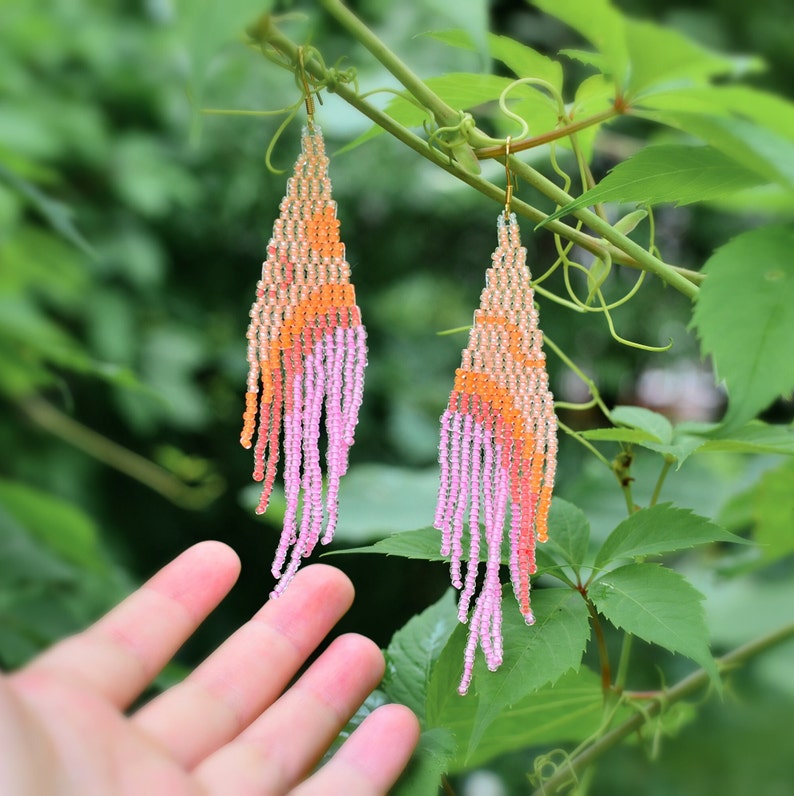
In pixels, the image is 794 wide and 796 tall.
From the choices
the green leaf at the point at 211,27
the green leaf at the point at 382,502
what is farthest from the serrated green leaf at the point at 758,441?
the green leaf at the point at 382,502

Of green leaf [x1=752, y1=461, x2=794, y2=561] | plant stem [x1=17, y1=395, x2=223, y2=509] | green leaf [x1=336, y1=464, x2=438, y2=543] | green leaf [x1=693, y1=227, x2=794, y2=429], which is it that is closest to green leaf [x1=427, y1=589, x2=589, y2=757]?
green leaf [x1=693, y1=227, x2=794, y2=429]

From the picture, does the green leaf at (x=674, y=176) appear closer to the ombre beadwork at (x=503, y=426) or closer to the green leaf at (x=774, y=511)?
the ombre beadwork at (x=503, y=426)

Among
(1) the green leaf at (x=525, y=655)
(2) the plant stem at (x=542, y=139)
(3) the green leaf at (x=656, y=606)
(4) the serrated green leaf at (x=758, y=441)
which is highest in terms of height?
(2) the plant stem at (x=542, y=139)

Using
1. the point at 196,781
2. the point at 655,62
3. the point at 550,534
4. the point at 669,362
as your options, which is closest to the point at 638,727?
the point at 550,534

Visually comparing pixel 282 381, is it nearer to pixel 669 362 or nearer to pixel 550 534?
pixel 550 534

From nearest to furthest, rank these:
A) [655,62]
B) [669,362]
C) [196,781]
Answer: [655,62] → [196,781] → [669,362]

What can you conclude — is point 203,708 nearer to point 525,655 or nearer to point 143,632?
point 143,632

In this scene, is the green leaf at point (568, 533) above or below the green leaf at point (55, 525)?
above

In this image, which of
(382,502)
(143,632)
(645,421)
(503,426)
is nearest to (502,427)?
(503,426)
